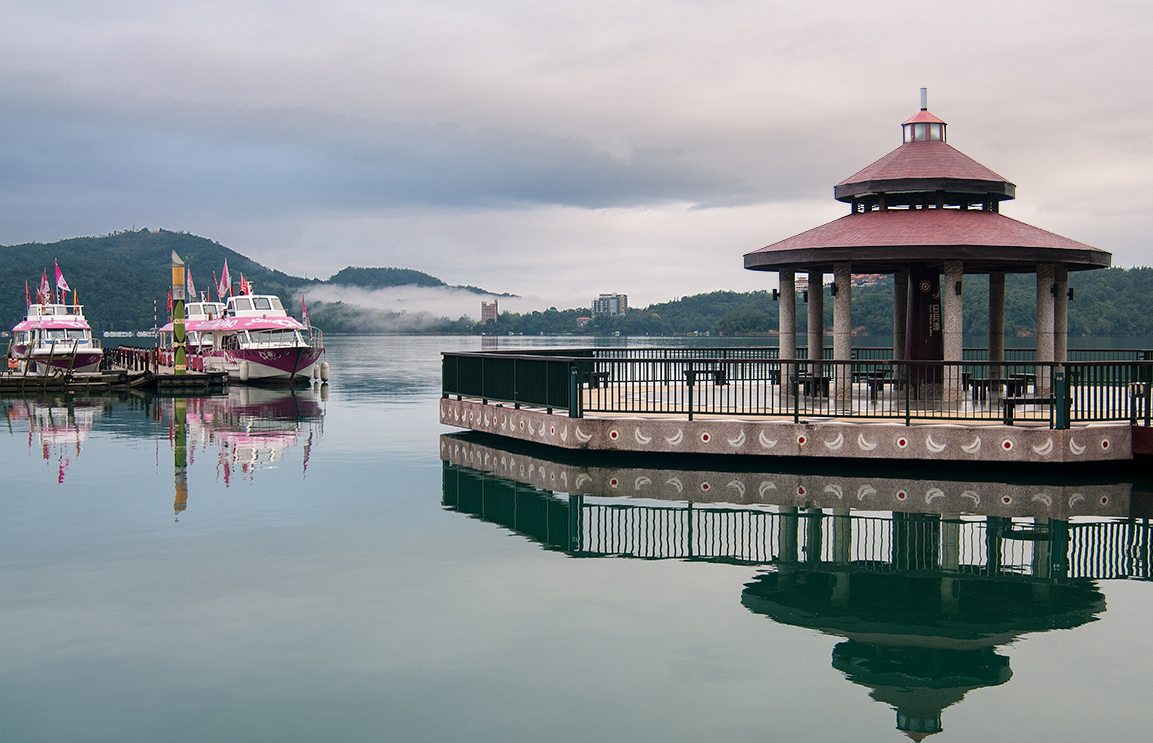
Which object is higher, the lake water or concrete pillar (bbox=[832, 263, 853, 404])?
concrete pillar (bbox=[832, 263, 853, 404])

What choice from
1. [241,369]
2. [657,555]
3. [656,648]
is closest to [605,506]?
[657,555]

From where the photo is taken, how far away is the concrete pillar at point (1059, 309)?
21500 mm

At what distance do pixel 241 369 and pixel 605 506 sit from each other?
43.2 meters

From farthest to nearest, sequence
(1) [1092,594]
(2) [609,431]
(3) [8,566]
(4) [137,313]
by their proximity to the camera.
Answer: (4) [137,313] → (2) [609,431] → (3) [8,566] → (1) [1092,594]

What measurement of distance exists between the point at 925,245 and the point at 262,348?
138ft

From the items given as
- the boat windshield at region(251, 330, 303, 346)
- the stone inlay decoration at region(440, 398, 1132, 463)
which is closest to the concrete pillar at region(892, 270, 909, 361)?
the stone inlay decoration at region(440, 398, 1132, 463)

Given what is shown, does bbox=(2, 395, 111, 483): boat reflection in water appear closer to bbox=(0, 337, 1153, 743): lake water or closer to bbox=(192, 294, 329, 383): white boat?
bbox=(0, 337, 1153, 743): lake water

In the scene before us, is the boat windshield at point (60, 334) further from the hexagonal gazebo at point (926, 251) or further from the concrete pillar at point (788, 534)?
the concrete pillar at point (788, 534)

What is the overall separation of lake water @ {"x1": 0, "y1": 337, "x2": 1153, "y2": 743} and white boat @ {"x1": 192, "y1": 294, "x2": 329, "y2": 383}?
37915 millimetres

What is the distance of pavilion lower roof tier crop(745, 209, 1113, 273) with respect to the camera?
2000 cm

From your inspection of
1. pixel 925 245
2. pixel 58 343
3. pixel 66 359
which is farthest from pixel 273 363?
pixel 925 245

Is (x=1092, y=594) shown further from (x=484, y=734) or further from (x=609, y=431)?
(x=609, y=431)

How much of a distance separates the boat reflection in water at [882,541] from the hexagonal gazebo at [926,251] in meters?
4.62

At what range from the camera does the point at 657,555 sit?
12602 mm
